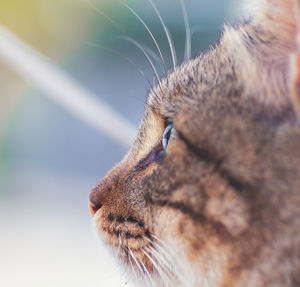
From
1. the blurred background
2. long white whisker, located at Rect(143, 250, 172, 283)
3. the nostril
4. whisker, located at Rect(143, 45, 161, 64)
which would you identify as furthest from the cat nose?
the blurred background

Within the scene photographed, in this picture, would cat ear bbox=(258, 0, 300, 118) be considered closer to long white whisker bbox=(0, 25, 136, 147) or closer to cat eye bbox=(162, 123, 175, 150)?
cat eye bbox=(162, 123, 175, 150)

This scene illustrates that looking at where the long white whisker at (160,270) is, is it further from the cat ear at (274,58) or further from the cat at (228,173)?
the cat ear at (274,58)

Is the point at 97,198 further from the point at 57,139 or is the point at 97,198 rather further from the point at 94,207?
the point at 57,139

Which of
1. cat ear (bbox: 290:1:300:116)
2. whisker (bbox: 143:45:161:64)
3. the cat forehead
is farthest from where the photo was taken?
whisker (bbox: 143:45:161:64)

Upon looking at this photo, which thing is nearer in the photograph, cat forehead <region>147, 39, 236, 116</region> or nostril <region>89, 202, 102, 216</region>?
cat forehead <region>147, 39, 236, 116</region>

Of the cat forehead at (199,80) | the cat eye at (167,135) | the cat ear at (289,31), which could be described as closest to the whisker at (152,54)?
the cat forehead at (199,80)

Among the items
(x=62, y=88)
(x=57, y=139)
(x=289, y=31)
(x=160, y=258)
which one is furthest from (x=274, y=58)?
(x=57, y=139)
